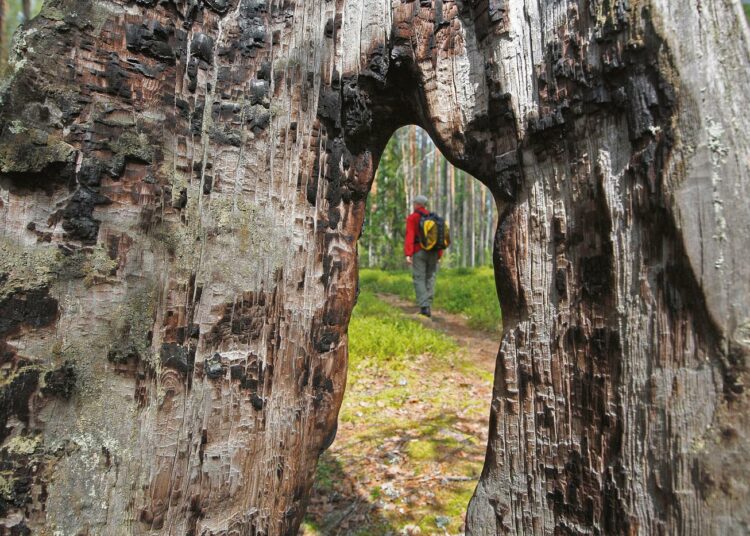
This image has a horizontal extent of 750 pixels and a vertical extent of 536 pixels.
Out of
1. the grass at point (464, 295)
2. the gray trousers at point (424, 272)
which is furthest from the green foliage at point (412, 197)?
the gray trousers at point (424, 272)

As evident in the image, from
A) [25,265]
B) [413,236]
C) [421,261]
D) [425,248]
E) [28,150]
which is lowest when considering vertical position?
[25,265]

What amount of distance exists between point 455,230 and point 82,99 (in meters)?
33.8

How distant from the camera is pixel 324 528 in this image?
2783 millimetres

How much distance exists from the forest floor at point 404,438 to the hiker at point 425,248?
2.18 metres

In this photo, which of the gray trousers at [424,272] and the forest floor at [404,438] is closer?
the forest floor at [404,438]

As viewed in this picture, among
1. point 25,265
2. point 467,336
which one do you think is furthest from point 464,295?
point 25,265

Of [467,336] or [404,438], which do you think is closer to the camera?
Result: [404,438]

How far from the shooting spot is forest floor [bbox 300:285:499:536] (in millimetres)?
2912

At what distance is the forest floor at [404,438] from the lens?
291cm

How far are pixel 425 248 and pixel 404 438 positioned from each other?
213 inches

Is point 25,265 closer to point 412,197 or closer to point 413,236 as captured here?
point 413,236

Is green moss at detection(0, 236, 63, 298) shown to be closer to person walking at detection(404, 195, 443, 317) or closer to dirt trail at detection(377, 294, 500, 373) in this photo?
dirt trail at detection(377, 294, 500, 373)

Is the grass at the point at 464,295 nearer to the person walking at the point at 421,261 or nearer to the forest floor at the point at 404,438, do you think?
the person walking at the point at 421,261

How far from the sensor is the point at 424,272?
9.09 meters
